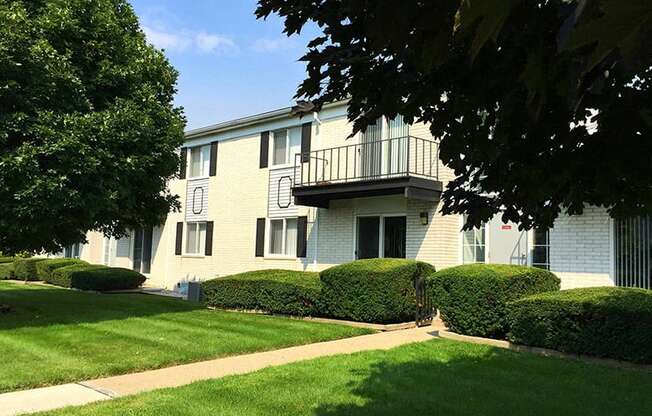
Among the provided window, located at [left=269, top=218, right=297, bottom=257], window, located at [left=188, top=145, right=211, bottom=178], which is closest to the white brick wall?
window, located at [left=269, top=218, right=297, bottom=257]

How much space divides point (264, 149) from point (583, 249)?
11.1 meters

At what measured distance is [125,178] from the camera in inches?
458

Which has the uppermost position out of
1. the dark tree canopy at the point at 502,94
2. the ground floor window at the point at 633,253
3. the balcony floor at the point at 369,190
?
the balcony floor at the point at 369,190

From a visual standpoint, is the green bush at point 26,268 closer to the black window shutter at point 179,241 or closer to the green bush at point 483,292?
the black window shutter at point 179,241

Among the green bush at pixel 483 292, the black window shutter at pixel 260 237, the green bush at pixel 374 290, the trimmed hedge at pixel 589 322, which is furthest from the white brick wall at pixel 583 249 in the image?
the black window shutter at pixel 260 237

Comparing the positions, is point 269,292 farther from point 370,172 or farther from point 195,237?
point 195,237

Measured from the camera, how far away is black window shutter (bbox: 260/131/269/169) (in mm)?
19750

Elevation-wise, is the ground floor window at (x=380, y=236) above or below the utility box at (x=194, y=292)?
above

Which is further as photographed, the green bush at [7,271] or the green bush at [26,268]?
the green bush at [7,271]

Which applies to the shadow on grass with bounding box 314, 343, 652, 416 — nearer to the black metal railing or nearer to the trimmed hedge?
the trimmed hedge

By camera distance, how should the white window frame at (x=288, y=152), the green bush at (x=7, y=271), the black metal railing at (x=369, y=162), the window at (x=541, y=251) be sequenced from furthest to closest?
the green bush at (x=7, y=271) → the white window frame at (x=288, y=152) → the black metal railing at (x=369, y=162) → the window at (x=541, y=251)

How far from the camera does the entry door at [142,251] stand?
25.4 meters

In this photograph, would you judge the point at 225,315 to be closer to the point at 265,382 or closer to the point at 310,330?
the point at 310,330

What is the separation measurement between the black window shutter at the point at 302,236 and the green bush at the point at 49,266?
11.1 m
